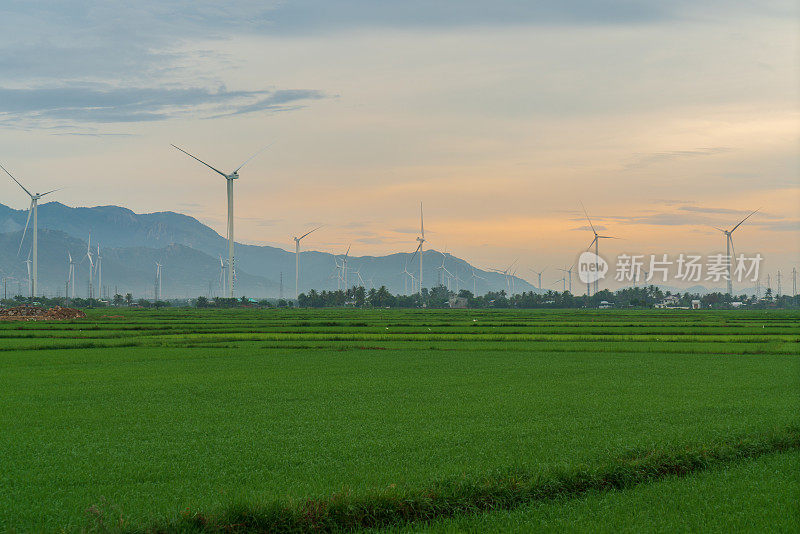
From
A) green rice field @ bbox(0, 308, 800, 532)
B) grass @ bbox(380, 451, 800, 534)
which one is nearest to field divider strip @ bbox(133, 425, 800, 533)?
green rice field @ bbox(0, 308, 800, 532)

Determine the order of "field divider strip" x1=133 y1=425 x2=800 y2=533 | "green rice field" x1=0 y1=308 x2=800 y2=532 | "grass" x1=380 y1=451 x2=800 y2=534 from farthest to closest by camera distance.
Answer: "green rice field" x1=0 y1=308 x2=800 y2=532, "grass" x1=380 y1=451 x2=800 y2=534, "field divider strip" x1=133 y1=425 x2=800 y2=533

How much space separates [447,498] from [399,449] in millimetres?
2899

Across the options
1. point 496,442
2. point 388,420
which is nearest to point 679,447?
point 496,442

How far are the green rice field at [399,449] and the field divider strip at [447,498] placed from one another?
0.09 feet

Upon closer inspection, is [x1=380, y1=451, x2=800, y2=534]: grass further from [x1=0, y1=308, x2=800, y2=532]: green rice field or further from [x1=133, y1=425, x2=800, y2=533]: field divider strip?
[x1=133, y1=425, x2=800, y2=533]: field divider strip

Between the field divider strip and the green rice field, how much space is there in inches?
1.1

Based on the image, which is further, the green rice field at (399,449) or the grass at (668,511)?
the green rice field at (399,449)

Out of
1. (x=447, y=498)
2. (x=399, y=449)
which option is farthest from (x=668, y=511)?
(x=399, y=449)

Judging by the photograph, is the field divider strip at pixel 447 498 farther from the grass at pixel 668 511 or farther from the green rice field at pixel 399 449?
the grass at pixel 668 511

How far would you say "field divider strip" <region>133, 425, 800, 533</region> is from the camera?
9102 mm

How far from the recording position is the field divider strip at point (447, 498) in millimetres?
9102

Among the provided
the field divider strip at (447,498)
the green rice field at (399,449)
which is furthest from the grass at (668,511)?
the field divider strip at (447,498)

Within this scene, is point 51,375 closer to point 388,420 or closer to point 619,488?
point 388,420

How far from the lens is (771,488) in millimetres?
11156
